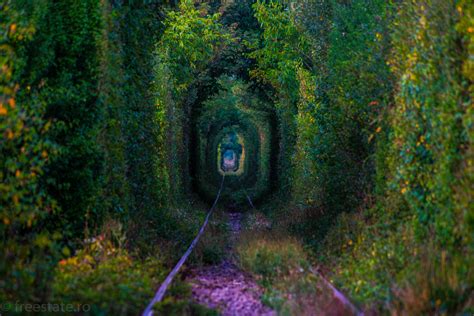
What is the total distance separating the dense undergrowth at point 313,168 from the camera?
7309mm

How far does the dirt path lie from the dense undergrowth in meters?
0.25

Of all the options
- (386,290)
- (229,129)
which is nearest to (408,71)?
(386,290)

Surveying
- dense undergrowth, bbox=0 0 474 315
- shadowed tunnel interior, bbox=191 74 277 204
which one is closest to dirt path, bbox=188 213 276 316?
dense undergrowth, bbox=0 0 474 315

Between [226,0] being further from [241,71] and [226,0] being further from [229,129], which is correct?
[229,129]

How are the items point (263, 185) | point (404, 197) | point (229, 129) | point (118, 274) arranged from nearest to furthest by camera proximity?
1. point (118, 274)
2. point (404, 197)
3. point (263, 185)
4. point (229, 129)

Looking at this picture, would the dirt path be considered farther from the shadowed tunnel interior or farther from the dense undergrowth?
the shadowed tunnel interior

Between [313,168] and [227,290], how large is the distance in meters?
9.01

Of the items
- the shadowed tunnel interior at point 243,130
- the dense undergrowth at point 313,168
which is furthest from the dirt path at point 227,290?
the shadowed tunnel interior at point 243,130

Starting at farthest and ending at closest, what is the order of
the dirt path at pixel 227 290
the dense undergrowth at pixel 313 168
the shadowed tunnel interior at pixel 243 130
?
the shadowed tunnel interior at pixel 243 130 → the dirt path at pixel 227 290 → the dense undergrowth at pixel 313 168

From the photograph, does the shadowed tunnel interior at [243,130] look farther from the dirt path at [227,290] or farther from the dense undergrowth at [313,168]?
the dirt path at [227,290]

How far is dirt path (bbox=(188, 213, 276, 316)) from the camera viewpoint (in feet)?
27.4

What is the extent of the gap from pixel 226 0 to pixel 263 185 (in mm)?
13967

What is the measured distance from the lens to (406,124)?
29.4 ft

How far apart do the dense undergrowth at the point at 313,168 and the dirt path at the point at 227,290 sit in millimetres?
253
